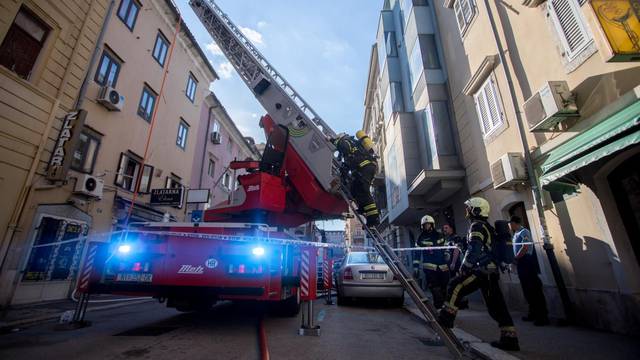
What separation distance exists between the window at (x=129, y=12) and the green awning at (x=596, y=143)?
46.0 ft

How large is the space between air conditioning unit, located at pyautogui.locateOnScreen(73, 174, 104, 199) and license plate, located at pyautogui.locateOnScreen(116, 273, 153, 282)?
20.5 feet

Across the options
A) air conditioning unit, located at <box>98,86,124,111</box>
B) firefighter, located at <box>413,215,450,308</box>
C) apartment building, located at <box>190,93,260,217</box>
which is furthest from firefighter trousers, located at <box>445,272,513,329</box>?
apartment building, located at <box>190,93,260,217</box>

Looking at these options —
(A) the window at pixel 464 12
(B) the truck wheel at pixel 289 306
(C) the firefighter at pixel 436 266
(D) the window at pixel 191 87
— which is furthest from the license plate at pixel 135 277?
(D) the window at pixel 191 87

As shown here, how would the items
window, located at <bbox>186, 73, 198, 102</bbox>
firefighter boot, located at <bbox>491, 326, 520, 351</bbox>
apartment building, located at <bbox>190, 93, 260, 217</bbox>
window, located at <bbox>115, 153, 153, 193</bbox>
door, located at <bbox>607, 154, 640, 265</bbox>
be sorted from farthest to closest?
apartment building, located at <bbox>190, 93, 260, 217</bbox>, window, located at <bbox>186, 73, 198, 102</bbox>, window, located at <bbox>115, 153, 153, 193</bbox>, door, located at <bbox>607, 154, 640, 265</bbox>, firefighter boot, located at <bbox>491, 326, 520, 351</bbox>

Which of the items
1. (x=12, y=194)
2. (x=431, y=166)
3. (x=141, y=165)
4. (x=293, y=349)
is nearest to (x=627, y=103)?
(x=293, y=349)

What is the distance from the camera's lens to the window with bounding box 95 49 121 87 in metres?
10.0

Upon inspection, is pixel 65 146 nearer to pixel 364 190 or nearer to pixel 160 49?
pixel 160 49

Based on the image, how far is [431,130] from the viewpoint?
10344 millimetres

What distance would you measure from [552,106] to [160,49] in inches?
592

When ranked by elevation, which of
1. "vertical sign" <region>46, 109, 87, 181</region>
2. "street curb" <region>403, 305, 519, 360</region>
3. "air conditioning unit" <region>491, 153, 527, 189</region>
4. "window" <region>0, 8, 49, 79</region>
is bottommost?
"street curb" <region>403, 305, 519, 360</region>

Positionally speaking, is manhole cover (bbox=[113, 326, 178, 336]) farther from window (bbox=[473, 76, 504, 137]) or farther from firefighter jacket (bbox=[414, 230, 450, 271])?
window (bbox=[473, 76, 504, 137])

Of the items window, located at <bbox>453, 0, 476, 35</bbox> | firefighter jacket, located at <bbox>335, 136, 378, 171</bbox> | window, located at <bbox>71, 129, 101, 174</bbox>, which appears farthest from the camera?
window, located at <bbox>71, 129, 101, 174</bbox>

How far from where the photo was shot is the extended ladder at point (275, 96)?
18.4 ft

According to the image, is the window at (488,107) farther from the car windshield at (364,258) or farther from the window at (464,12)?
the car windshield at (364,258)
